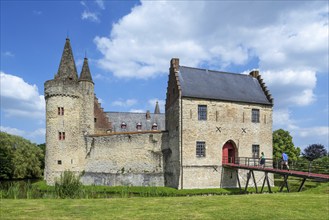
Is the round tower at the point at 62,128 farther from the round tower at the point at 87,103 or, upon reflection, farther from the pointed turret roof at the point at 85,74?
the pointed turret roof at the point at 85,74

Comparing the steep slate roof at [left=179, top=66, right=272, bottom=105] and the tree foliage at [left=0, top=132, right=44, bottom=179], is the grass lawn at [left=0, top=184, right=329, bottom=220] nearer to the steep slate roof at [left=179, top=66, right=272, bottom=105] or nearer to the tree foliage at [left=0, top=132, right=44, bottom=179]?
the steep slate roof at [left=179, top=66, right=272, bottom=105]

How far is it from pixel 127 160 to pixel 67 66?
1198 centimetres

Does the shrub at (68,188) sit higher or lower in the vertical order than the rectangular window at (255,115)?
lower

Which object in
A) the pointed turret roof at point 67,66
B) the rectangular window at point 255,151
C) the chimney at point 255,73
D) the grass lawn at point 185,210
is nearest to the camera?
the grass lawn at point 185,210

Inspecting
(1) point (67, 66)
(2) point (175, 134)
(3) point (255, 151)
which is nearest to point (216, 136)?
(2) point (175, 134)

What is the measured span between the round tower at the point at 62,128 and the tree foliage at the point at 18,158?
15804mm

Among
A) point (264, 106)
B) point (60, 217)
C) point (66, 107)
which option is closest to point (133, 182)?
point (66, 107)

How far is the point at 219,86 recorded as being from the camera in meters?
26.6

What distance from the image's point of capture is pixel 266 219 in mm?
8938

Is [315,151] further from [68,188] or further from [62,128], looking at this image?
[68,188]

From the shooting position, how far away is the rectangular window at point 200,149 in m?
24.3

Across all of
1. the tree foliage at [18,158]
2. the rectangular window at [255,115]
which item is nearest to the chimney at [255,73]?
the rectangular window at [255,115]

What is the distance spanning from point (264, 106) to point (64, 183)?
17665 millimetres

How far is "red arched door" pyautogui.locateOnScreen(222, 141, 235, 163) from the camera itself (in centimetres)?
2559
